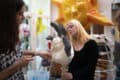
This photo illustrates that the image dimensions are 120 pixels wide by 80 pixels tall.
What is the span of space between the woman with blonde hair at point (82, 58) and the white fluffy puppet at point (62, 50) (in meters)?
0.04

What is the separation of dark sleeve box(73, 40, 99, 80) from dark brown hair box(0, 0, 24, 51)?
0.73 m

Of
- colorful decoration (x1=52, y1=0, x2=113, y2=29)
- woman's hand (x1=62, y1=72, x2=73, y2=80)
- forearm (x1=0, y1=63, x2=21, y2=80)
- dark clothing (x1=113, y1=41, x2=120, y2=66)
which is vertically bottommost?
woman's hand (x1=62, y1=72, x2=73, y2=80)

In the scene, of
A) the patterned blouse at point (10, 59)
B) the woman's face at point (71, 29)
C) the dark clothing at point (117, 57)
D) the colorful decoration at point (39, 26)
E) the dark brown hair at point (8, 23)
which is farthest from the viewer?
the colorful decoration at point (39, 26)

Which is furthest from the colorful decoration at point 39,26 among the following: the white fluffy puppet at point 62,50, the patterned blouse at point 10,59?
the patterned blouse at point 10,59

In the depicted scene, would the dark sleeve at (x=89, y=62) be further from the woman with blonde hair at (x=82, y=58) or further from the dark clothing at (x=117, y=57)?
the dark clothing at (x=117, y=57)

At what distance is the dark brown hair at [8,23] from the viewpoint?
1248mm

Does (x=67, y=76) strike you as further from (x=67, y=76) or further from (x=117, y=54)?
(x=117, y=54)

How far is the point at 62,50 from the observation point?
74.3 inches

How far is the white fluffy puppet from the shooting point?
74.1 inches

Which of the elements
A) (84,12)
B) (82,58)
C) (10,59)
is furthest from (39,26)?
(10,59)

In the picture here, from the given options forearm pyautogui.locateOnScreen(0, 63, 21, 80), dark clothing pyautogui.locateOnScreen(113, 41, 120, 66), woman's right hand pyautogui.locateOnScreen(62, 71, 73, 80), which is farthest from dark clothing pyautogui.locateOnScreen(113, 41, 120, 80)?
forearm pyautogui.locateOnScreen(0, 63, 21, 80)

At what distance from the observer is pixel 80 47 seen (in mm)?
1969

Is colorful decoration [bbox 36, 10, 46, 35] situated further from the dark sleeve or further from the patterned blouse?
the patterned blouse

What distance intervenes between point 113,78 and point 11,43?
4.01 feet
